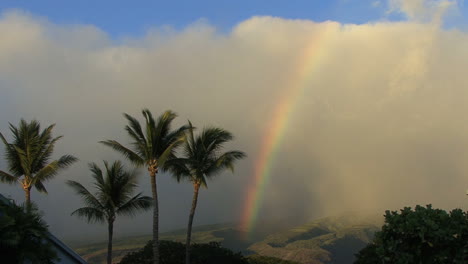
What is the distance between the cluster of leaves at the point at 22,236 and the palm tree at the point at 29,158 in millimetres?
13066

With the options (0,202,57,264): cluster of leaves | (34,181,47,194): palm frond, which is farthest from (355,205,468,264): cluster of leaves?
(34,181,47,194): palm frond

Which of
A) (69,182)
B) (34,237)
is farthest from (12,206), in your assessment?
(69,182)

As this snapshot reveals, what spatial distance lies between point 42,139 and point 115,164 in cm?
582

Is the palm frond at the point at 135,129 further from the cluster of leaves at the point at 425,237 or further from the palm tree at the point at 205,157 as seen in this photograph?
the cluster of leaves at the point at 425,237

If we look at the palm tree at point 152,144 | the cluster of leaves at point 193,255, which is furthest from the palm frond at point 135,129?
the cluster of leaves at point 193,255

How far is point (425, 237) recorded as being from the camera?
49.8ft

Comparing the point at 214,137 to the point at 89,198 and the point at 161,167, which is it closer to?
the point at 161,167

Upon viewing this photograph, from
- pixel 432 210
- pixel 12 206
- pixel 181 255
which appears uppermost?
pixel 12 206

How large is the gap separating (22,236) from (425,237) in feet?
44.9

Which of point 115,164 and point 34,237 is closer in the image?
point 34,237

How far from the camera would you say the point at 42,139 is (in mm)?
26812

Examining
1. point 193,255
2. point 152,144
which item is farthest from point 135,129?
point 193,255

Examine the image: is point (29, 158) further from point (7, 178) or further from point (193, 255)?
point (193, 255)

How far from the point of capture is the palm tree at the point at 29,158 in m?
26.1
